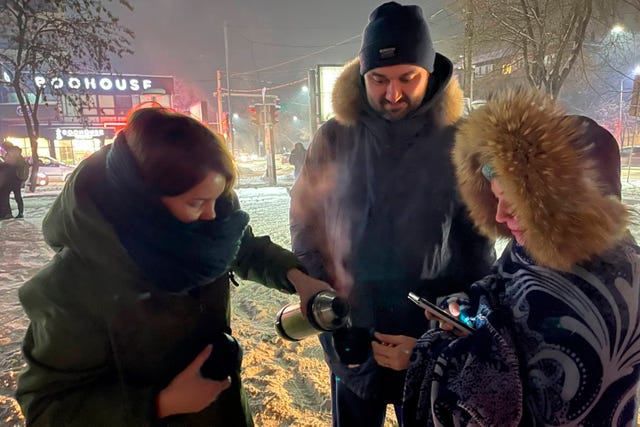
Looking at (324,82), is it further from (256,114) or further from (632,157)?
(632,157)

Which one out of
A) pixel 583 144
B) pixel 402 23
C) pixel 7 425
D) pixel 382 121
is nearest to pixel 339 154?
pixel 382 121

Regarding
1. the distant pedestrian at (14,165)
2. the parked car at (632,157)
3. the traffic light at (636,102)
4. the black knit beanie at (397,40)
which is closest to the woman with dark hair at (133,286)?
the black knit beanie at (397,40)

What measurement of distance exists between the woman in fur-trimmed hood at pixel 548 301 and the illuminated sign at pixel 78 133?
3798 cm

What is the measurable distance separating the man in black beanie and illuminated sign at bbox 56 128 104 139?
122 feet

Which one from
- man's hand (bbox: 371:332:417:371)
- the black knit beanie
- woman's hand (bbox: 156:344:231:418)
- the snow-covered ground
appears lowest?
the snow-covered ground

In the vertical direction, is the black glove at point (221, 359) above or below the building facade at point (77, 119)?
below

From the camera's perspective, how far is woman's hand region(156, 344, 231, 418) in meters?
1.12

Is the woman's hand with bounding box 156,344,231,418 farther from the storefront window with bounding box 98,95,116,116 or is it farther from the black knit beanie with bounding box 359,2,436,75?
the storefront window with bounding box 98,95,116,116

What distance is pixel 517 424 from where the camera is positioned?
1.15 meters

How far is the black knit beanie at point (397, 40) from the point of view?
1786 millimetres

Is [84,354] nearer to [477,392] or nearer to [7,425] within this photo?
[477,392]

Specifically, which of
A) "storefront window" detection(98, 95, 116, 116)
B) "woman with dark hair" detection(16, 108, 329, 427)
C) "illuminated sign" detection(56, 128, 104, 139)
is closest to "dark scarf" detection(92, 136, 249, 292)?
"woman with dark hair" detection(16, 108, 329, 427)

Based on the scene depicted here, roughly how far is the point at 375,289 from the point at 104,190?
1.16 meters

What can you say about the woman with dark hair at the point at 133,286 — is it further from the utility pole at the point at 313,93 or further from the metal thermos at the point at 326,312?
the utility pole at the point at 313,93
